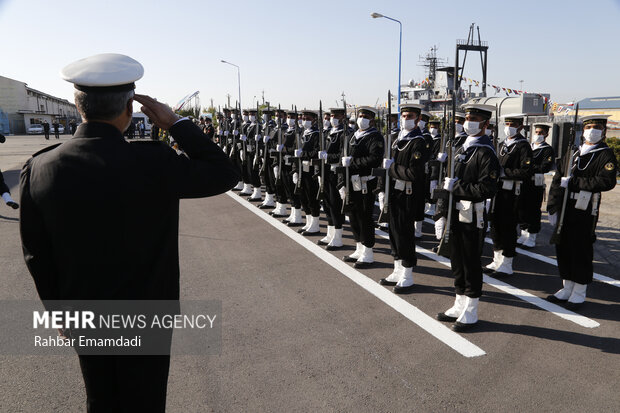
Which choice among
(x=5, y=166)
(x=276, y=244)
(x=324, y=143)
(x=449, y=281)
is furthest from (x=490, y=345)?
(x=5, y=166)

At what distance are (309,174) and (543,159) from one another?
4030 mm

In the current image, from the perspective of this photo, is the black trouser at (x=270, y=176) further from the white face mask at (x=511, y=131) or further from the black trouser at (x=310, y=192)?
the white face mask at (x=511, y=131)

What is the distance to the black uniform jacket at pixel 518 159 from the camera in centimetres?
671

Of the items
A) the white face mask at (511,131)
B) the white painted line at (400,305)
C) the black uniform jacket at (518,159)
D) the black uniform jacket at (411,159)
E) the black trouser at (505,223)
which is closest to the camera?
the white painted line at (400,305)

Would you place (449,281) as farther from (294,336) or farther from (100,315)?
(100,315)

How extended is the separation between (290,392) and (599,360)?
8.81 ft

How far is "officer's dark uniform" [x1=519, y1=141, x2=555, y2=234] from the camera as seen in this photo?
7.44 meters

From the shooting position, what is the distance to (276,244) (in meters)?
7.57

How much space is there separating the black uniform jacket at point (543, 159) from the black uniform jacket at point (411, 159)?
118 inches

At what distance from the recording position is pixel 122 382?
6.08ft

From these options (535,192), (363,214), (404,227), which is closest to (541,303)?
(404,227)

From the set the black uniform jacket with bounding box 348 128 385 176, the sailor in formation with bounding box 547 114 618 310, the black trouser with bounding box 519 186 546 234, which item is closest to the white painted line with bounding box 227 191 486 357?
the black uniform jacket with bounding box 348 128 385 176

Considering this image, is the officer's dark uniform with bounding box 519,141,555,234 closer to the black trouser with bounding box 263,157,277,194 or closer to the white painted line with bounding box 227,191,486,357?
the white painted line with bounding box 227,191,486,357

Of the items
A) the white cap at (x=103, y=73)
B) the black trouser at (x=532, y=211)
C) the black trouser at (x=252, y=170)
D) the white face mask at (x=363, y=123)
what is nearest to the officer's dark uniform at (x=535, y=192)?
the black trouser at (x=532, y=211)
